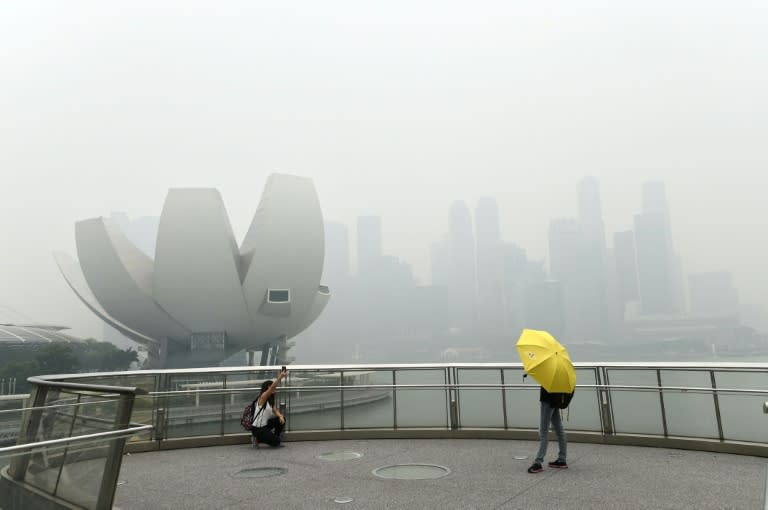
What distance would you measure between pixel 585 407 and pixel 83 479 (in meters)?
6.46

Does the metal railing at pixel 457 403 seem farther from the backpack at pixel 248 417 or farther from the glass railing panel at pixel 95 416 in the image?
the glass railing panel at pixel 95 416

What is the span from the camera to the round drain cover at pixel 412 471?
594 centimetres

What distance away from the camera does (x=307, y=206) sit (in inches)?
1714

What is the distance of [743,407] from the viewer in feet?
21.3

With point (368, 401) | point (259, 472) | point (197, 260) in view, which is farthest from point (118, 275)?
point (259, 472)

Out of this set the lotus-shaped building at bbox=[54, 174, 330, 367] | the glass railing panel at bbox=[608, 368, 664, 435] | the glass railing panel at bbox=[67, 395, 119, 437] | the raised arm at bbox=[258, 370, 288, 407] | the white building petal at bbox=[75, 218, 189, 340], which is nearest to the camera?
the glass railing panel at bbox=[67, 395, 119, 437]

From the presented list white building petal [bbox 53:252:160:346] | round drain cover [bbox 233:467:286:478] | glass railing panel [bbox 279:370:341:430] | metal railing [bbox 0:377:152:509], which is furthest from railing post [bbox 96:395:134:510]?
white building petal [bbox 53:252:160:346]

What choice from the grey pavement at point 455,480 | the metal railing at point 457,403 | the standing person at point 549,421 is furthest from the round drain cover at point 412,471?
the metal railing at point 457,403

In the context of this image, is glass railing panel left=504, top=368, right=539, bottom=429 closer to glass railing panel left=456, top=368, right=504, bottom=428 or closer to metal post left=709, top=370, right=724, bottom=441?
glass railing panel left=456, top=368, right=504, bottom=428

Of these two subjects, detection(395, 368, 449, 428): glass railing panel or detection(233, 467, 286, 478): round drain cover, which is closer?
detection(233, 467, 286, 478): round drain cover

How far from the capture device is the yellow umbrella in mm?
5750

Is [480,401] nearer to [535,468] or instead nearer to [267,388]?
[535,468]

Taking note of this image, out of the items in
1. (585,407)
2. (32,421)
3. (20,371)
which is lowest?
(20,371)

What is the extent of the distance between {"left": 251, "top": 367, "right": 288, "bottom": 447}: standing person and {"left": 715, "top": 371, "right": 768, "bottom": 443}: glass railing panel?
19.9 ft
